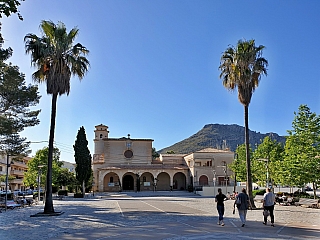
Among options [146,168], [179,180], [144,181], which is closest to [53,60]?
[146,168]

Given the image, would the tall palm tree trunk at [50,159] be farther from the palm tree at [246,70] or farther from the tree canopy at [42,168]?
the tree canopy at [42,168]

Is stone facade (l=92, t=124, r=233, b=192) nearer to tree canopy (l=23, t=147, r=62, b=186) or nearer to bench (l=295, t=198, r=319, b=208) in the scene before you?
tree canopy (l=23, t=147, r=62, b=186)

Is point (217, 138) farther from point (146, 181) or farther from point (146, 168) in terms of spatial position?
point (146, 168)

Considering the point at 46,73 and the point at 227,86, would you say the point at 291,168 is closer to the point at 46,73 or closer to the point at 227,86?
the point at 227,86

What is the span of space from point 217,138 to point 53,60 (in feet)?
536

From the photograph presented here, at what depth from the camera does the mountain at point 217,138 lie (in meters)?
166

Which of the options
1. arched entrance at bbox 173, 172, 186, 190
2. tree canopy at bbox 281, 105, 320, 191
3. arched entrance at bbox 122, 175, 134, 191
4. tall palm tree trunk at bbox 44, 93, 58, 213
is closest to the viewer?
tall palm tree trunk at bbox 44, 93, 58, 213

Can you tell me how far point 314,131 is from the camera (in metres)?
26.0

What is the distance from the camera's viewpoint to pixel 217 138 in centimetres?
17812

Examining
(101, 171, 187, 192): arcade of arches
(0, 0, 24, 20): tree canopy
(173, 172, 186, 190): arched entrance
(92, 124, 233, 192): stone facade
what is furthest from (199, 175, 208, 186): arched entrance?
(0, 0, 24, 20): tree canopy

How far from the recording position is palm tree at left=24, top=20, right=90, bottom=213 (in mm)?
18578

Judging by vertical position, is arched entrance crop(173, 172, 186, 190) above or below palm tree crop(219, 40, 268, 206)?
below

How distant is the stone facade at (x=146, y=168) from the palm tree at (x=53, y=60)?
38.7 meters

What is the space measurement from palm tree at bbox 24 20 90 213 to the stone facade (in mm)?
38665
